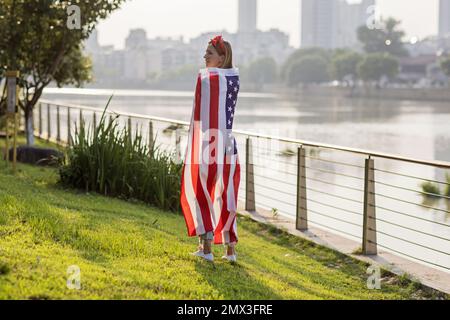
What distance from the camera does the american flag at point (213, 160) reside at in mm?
5418

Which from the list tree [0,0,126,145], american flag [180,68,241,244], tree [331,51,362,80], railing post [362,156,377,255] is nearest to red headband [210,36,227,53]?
american flag [180,68,241,244]

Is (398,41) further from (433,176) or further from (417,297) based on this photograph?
(417,297)

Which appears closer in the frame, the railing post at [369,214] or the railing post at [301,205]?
the railing post at [369,214]

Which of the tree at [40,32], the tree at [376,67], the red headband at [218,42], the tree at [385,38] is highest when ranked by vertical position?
the tree at [385,38]

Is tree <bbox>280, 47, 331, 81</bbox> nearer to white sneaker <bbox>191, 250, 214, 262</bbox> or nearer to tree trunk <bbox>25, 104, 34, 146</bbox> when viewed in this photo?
tree trunk <bbox>25, 104, 34, 146</bbox>

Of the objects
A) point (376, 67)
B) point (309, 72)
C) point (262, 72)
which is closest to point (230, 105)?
point (376, 67)

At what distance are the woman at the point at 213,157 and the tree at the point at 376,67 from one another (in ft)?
339

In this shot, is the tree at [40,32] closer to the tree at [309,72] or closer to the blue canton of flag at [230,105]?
the blue canton of flag at [230,105]

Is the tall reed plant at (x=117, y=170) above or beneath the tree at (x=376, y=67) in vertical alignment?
beneath

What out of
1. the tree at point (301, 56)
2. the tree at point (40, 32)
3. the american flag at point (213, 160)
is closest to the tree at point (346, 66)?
the tree at point (301, 56)

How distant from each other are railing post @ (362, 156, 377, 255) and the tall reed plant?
98.7 inches

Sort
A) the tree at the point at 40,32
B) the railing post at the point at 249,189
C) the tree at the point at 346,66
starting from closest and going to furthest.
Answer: the railing post at the point at 249,189 → the tree at the point at 40,32 → the tree at the point at 346,66

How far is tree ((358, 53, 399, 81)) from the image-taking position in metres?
107

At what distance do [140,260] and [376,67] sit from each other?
104629 millimetres
